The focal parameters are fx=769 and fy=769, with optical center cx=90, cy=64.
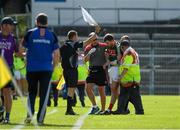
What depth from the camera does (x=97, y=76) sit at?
18922mm

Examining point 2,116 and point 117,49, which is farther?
point 117,49

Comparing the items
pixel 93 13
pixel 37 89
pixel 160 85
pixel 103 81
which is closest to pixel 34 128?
pixel 37 89

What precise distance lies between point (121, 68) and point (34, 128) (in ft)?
19.9

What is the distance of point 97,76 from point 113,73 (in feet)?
3.95

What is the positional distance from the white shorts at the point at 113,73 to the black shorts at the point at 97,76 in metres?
0.72

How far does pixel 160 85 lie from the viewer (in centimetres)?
3775

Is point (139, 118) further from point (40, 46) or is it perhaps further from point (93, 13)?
point (93, 13)

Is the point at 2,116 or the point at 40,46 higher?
the point at 40,46

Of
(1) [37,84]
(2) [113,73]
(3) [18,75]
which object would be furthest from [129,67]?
(3) [18,75]

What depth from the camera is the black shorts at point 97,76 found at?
18.8 m

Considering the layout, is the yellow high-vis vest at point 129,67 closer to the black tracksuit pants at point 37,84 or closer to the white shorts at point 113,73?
the white shorts at point 113,73

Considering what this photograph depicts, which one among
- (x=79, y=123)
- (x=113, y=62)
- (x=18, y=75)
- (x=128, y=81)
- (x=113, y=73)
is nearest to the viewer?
(x=79, y=123)

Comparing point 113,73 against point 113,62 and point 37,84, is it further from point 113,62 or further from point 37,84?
point 37,84

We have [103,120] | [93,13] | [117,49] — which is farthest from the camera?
[93,13]
